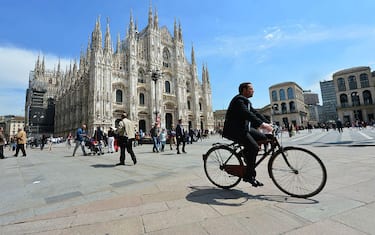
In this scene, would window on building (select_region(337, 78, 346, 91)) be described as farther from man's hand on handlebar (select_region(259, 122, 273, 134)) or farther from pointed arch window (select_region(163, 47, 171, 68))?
man's hand on handlebar (select_region(259, 122, 273, 134))

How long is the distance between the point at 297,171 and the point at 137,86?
32.9m

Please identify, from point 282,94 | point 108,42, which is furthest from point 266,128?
point 282,94

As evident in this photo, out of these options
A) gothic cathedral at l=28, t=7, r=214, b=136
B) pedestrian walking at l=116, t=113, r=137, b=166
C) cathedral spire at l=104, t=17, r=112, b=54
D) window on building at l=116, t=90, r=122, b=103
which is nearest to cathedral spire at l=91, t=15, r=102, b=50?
gothic cathedral at l=28, t=7, r=214, b=136

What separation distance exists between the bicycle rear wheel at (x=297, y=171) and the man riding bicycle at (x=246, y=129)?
0.29 meters

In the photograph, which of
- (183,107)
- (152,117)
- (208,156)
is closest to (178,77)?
(183,107)

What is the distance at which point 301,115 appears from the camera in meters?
53.4

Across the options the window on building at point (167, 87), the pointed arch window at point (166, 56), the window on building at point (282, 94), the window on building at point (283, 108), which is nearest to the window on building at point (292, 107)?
the window on building at point (283, 108)

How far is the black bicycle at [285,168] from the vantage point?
7.63ft

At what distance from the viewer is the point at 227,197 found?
8.10ft

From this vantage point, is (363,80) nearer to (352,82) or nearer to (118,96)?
(352,82)

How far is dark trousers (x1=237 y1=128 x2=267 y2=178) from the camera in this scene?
→ 2.52m

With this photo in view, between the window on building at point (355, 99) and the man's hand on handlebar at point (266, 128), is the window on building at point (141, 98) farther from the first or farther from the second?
the window on building at point (355, 99)

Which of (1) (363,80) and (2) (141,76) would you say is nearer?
(2) (141,76)

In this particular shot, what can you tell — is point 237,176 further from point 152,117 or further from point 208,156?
point 152,117
